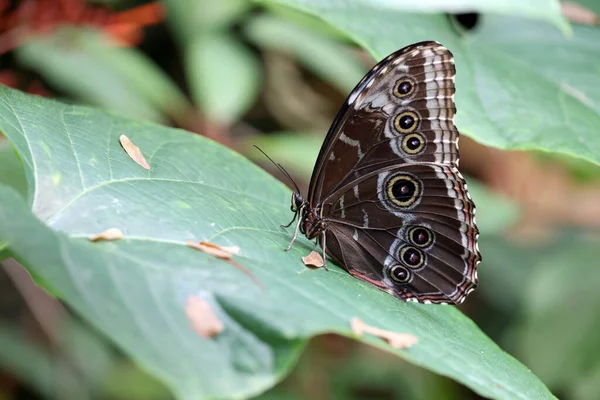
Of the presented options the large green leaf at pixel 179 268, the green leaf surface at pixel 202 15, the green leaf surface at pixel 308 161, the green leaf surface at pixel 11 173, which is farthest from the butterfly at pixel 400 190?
the green leaf surface at pixel 202 15

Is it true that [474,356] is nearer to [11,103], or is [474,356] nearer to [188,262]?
[188,262]

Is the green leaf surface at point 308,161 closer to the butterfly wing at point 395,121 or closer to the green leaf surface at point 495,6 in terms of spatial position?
the butterfly wing at point 395,121

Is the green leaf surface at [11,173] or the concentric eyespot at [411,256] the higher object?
the concentric eyespot at [411,256]

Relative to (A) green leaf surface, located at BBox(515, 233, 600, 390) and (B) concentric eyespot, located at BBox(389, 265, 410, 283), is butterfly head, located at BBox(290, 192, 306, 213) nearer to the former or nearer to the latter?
(B) concentric eyespot, located at BBox(389, 265, 410, 283)

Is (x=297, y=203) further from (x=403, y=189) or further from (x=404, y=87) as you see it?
(x=404, y=87)

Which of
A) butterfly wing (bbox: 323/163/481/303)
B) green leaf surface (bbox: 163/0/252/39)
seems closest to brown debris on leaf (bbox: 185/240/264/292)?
butterfly wing (bbox: 323/163/481/303)

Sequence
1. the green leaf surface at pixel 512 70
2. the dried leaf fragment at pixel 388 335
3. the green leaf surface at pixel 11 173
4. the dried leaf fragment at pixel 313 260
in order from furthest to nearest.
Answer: the green leaf surface at pixel 11 173
the green leaf surface at pixel 512 70
the dried leaf fragment at pixel 313 260
the dried leaf fragment at pixel 388 335
